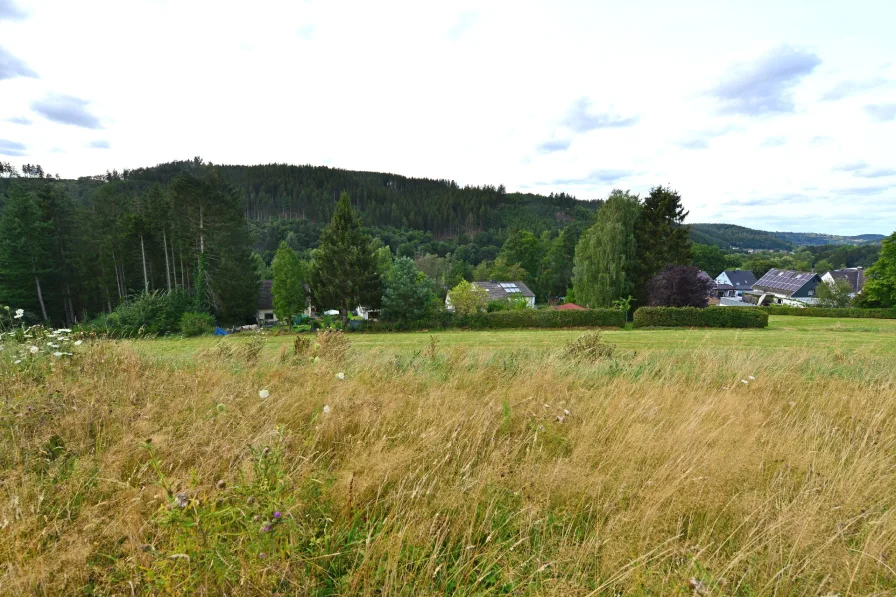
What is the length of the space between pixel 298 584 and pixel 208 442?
56.9 inches

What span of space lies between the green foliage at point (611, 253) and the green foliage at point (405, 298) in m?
11.6

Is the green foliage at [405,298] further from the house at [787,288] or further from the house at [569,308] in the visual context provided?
the house at [787,288]

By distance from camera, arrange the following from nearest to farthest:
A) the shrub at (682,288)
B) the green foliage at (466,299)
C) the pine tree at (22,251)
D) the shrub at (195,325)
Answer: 1. the shrub at (195,325)
2. the shrub at (682,288)
3. the pine tree at (22,251)
4. the green foliage at (466,299)

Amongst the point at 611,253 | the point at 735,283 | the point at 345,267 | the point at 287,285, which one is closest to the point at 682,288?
the point at 611,253

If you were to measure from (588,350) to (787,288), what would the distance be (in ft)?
255

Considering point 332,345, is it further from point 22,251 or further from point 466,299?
point 22,251

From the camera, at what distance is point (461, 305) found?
3141cm

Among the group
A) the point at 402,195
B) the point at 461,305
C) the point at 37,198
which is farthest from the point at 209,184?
the point at 402,195

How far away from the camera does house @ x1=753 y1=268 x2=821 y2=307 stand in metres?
60.6

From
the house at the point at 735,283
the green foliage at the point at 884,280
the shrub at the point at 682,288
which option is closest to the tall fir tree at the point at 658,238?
the shrub at the point at 682,288

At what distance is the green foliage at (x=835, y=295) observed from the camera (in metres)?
37.8

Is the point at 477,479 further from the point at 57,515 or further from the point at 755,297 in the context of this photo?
the point at 755,297

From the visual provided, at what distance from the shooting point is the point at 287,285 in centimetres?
3566

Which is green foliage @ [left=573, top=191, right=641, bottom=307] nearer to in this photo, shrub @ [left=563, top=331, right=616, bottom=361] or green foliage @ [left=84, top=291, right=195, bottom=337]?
shrub @ [left=563, top=331, right=616, bottom=361]
